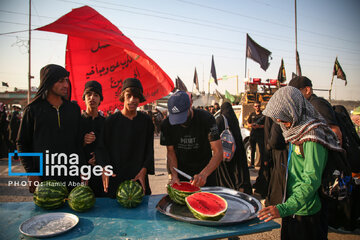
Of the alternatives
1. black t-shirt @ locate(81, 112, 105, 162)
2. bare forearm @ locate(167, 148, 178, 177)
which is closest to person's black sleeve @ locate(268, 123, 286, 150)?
bare forearm @ locate(167, 148, 178, 177)

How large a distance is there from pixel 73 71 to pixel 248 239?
14.3 ft

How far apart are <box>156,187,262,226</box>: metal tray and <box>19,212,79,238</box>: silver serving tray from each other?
787 mm

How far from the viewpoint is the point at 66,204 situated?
234 cm

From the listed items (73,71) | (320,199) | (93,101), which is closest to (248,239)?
(320,199)

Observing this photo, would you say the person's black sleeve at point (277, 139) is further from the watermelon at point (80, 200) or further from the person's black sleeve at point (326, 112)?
the watermelon at point (80, 200)

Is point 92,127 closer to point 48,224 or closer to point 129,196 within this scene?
point 129,196

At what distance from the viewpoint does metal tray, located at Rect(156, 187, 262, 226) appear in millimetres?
1872

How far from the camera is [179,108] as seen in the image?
277 cm

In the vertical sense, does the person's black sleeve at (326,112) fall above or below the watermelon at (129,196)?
above

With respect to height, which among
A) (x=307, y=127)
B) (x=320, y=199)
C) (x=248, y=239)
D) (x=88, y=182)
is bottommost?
(x=248, y=239)

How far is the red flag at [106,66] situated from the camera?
387cm

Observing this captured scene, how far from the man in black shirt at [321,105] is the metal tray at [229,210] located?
6.72 feet

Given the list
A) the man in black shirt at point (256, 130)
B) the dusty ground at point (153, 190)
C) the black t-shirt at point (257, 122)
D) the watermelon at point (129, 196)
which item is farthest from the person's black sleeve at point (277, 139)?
the black t-shirt at point (257, 122)

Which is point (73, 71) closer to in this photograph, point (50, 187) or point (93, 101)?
point (93, 101)
